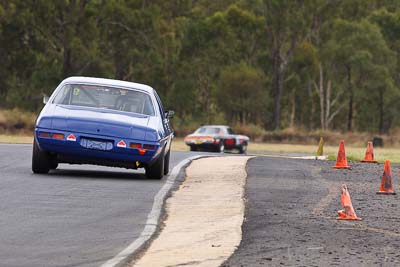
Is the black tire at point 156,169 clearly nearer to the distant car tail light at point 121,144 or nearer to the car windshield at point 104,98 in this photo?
the distant car tail light at point 121,144

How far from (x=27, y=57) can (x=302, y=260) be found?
5582 cm

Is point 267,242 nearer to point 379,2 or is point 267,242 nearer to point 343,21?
point 343,21

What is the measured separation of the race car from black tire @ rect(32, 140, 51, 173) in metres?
28.8

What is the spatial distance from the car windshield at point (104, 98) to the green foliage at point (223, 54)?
141ft

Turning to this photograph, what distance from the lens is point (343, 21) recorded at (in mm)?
71312

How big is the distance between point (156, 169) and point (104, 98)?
58.5 inches

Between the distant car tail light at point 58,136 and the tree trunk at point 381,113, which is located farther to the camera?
the tree trunk at point 381,113

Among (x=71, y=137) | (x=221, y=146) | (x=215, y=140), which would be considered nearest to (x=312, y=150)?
(x=221, y=146)

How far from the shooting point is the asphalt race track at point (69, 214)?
8.24 meters

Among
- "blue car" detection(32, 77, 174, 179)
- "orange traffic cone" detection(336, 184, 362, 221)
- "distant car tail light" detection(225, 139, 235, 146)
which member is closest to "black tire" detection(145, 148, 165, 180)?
"blue car" detection(32, 77, 174, 179)

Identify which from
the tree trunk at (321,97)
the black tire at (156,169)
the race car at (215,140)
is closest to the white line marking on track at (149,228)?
the black tire at (156,169)

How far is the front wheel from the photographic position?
16.0m

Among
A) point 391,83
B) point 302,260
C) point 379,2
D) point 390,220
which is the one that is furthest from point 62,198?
point 379,2

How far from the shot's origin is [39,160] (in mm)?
15711
